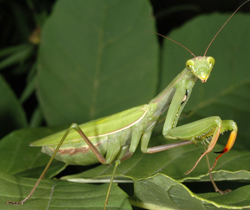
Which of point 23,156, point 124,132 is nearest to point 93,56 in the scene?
point 124,132

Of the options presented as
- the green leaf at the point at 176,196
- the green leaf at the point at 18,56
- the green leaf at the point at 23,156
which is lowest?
the green leaf at the point at 176,196

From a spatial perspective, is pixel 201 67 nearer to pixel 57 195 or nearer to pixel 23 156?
pixel 57 195

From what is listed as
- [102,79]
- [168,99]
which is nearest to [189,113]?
[168,99]

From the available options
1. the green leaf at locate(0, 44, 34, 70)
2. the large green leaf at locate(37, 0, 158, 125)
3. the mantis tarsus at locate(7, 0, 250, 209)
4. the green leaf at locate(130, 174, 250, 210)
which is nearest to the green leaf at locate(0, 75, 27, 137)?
the large green leaf at locate(37, 0, 158, 125)

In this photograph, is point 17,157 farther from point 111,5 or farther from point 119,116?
point 111,5

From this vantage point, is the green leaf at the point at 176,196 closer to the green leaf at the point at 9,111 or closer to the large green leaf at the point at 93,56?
the large green leaf at the point at 93,56

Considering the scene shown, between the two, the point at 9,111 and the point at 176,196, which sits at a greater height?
the point at 9,111

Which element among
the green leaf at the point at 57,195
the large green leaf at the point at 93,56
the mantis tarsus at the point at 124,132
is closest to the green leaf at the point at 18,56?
the large green leaf at the point at 93,56
